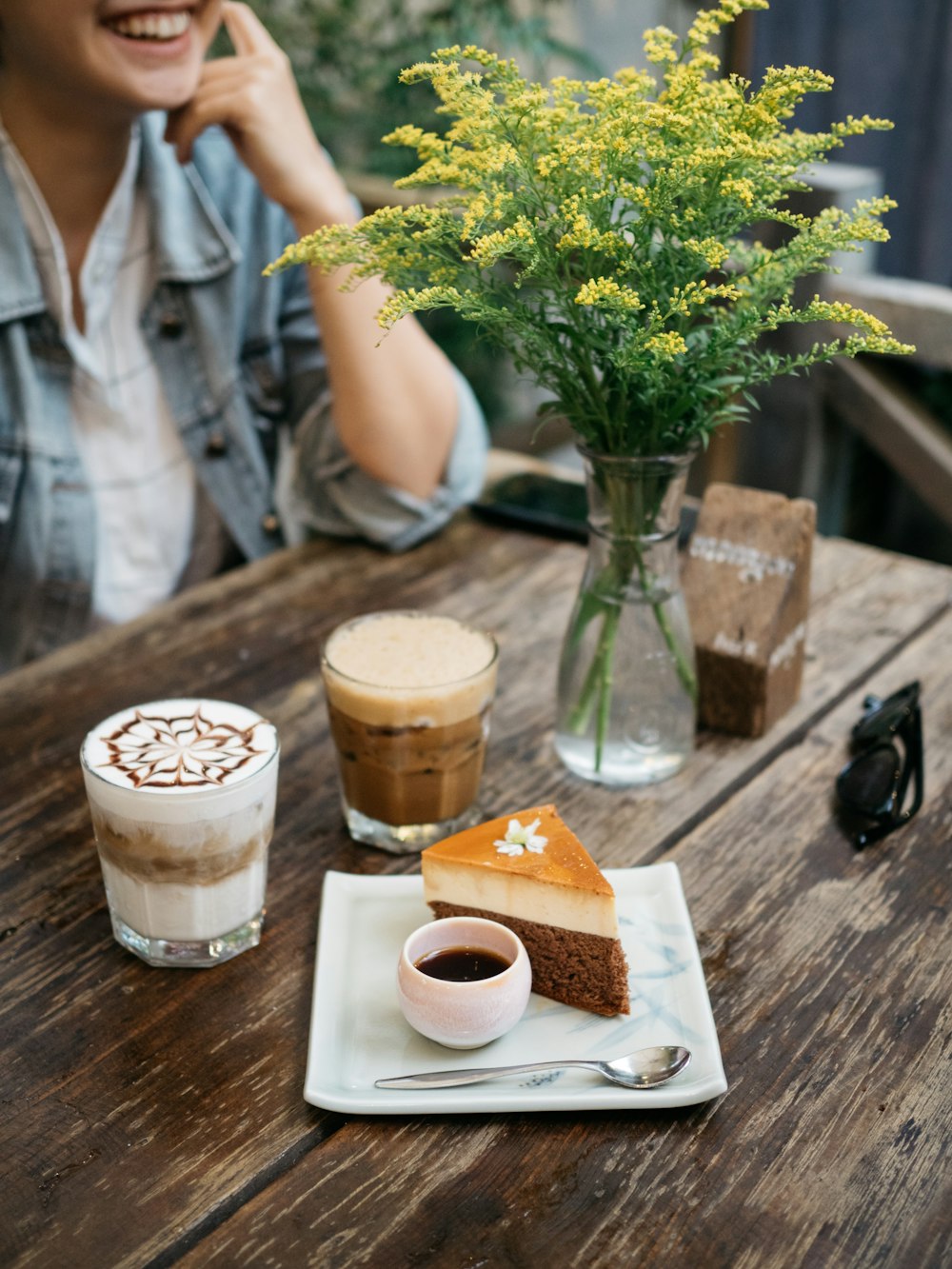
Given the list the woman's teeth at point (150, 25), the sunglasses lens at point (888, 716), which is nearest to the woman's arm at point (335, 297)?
the woman's teeth at point (150, 25)

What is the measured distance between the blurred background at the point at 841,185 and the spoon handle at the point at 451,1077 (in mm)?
2139

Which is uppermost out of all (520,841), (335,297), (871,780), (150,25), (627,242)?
(150,25)

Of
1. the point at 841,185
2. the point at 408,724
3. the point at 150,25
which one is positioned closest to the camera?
the point at 408,724

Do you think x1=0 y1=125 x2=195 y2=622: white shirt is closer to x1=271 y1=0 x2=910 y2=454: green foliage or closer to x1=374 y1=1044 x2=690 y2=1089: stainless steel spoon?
x1=271 y1=0 x2=910 y2=454: green foliage

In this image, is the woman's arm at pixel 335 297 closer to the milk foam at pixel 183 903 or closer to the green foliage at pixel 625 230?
the green foliage at pixel 625 230

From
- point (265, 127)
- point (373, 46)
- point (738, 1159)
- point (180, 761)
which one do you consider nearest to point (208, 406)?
point (265, 127)

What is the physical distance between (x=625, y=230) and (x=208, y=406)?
3.49ft

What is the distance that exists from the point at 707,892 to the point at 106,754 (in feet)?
1.71

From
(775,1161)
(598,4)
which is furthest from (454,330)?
(775,1161)

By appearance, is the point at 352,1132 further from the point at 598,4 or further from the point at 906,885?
the point at 598,4

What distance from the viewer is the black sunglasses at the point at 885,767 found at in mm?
1118

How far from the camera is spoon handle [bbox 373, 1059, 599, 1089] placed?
0.82 meters

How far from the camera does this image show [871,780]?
1172mm

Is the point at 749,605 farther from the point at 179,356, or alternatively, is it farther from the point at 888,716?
the point at 179,356
